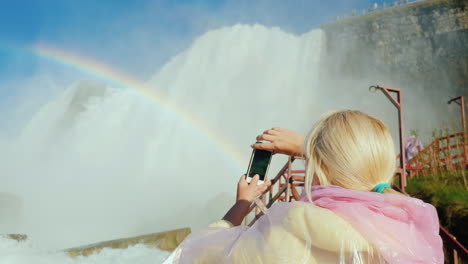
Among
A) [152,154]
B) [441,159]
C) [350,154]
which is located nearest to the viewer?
[350,154]

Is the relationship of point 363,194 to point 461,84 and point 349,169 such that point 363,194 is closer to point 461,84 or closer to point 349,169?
point 349,169

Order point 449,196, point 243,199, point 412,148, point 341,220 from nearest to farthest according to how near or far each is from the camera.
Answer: point 341,220, point 243,199, point 449,196, point 412,148

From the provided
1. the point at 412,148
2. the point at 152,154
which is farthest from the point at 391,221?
the point at 152,154

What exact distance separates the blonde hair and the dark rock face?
3234 centimetres

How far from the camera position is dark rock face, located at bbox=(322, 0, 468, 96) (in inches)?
1100

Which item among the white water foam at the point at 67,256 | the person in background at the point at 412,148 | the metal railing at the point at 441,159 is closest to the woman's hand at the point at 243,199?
the white water foam at the point at 67,256

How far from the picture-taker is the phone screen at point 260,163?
1463 mm

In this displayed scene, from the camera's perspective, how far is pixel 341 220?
3.21ft

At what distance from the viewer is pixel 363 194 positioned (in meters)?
1.04

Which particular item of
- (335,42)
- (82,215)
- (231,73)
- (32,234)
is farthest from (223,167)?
(335,42)

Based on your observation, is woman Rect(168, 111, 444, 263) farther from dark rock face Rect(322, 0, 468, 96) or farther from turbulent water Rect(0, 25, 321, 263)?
dark rock face Rect(322, 0, 468, 96)

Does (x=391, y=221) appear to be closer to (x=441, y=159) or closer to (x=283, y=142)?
(x=283, y=142)

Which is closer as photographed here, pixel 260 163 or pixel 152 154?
pixel 260 163

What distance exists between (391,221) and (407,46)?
108 feet
